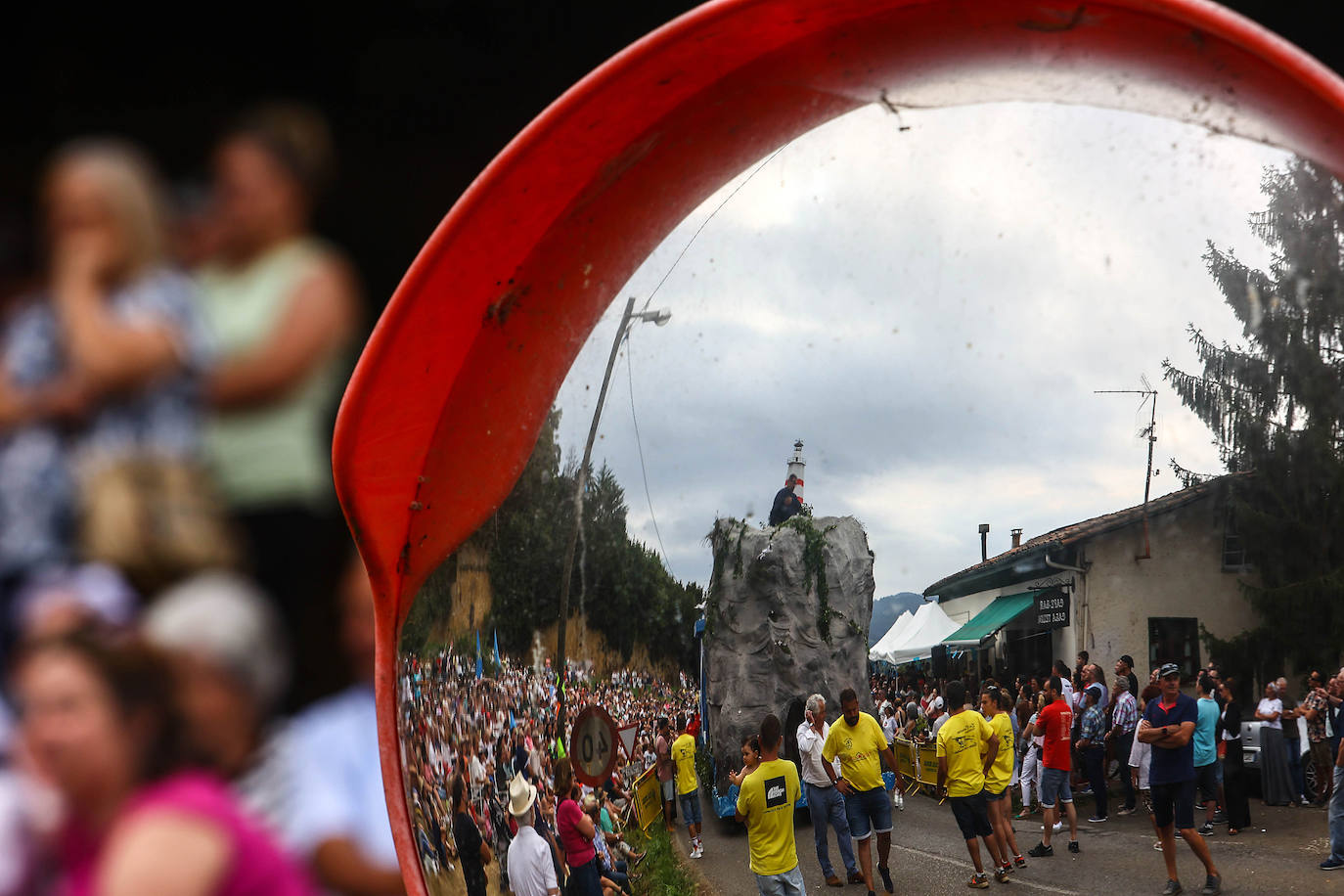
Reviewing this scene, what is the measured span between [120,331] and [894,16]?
2.16 m

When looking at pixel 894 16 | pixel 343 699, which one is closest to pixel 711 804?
pixel 894 16

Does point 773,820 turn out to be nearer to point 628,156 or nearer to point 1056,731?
point 1056,731

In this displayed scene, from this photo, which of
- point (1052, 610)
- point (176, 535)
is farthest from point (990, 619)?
point (176, 535)

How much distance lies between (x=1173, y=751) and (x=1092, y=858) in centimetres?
7

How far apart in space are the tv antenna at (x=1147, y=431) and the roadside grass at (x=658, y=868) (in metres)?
0.30

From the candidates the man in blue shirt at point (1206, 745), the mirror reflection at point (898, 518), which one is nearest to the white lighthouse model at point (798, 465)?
the mirror reflection at point (898, 518)

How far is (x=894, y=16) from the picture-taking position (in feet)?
1.55

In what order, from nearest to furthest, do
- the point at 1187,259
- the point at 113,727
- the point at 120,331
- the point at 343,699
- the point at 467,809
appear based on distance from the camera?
the point at 1187,259, the point at 467,809, the point at 343,699, the point at 113,727, the point at 120,331

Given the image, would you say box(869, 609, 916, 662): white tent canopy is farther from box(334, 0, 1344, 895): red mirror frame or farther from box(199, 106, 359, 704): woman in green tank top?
box(199, 106, 359, 704): woman in green tank top

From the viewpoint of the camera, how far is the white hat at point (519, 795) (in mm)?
523

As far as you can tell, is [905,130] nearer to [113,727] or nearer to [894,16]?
[894,16]

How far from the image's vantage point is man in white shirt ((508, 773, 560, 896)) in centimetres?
52

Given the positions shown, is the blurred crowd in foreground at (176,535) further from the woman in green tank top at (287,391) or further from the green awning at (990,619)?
the green awning at (990,619)

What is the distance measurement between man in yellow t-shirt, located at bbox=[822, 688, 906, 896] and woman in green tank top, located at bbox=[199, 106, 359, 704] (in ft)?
3.82
